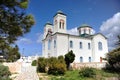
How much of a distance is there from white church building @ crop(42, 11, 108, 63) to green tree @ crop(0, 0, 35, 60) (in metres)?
19.8

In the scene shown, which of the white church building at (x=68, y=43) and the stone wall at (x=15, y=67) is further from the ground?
the white church building at (x=68, y=43)

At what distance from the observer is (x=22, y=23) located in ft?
20.4

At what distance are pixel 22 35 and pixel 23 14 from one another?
32.6 inches

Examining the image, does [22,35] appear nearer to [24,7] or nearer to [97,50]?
[24,7]

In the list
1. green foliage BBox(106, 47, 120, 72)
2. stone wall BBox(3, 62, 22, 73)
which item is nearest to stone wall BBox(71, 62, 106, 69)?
green foliage BBox(106, 47, 120, 72)

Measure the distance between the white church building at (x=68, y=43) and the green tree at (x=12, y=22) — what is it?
65.1 feet

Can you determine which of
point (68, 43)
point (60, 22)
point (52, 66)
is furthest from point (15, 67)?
point (60, 22)

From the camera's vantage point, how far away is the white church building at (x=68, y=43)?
2683 centimetres

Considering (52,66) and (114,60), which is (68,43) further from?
(52,66)

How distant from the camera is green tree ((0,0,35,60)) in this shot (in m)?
5.65

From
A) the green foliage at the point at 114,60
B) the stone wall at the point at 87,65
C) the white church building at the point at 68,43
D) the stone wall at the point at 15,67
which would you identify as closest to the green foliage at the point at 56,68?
the stone wall at the point at 15,67

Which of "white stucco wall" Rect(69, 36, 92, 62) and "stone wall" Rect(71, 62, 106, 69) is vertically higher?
"white stucco wall" Rect(69, 36, 92, 62)

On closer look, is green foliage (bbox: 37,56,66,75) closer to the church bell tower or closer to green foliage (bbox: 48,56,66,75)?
green foliage (bbox: 48,56,66,75)

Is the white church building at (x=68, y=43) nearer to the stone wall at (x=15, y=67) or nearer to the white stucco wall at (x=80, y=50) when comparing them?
the white stucco wall at (x=80, y=50)
